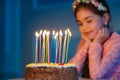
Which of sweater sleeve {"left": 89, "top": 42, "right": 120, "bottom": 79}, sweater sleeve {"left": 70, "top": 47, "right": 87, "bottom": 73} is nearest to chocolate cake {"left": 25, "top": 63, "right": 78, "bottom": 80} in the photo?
sweater sleeve {"left": 89, "top": 42, "right": 120, "bottom": 79}

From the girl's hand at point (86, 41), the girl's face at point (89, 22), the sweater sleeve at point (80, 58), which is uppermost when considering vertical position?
the girl's face at point (89, 22)

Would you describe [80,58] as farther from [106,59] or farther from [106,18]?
[106,18]

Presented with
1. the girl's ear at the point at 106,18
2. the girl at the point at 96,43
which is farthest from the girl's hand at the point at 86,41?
the girl's ear at the point at 106,18

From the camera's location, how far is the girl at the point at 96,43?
7.47ft

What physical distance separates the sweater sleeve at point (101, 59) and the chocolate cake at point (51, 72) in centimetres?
68

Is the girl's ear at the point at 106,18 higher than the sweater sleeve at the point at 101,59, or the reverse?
the girl's ear at the point at 106,18

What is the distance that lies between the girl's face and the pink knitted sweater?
4.1 inches

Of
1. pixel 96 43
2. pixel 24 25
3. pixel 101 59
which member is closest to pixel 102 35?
pixel 96 43

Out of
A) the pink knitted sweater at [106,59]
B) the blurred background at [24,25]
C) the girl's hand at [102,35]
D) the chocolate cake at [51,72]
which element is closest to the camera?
the chocolate cake at [51,72]

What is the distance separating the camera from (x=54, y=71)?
1630mm

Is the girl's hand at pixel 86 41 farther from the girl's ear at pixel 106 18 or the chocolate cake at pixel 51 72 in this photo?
the chocolate cake at pixel 51 72

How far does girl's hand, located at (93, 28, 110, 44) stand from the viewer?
7.76 feet

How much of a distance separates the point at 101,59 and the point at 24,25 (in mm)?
788

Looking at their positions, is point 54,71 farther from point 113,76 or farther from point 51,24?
point 51,24
